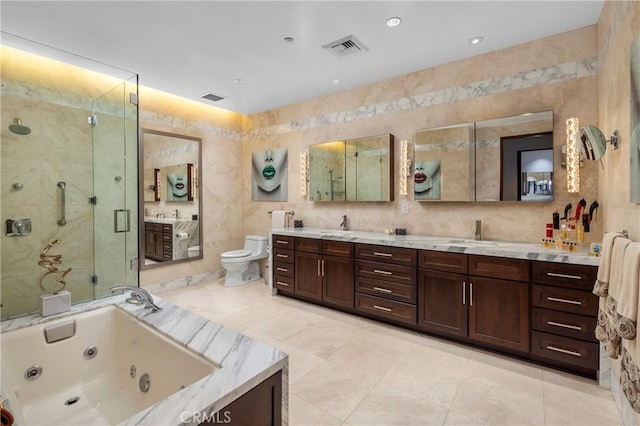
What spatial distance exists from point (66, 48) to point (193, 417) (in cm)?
368

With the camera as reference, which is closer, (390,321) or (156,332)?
(156,332)

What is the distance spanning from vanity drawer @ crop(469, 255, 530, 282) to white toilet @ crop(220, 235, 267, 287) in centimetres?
314

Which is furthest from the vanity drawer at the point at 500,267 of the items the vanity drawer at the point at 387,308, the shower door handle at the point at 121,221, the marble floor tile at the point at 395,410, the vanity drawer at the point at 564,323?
the shower door handle at the point at 121,221

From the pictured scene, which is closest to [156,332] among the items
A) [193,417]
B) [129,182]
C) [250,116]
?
[193,417]

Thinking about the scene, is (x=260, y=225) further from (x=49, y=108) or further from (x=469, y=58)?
(x=469, y=58)

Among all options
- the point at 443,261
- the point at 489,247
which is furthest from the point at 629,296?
the point at 443,261

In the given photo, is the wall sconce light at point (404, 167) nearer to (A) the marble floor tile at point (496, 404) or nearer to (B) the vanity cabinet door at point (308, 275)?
(B) the vanity cabinet door at point (308, 275)

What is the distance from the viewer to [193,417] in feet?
3.23

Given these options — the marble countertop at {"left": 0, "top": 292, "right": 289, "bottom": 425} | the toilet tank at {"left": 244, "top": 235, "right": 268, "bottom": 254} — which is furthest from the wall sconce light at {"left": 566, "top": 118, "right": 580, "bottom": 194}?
the toilet tank at {"left": 244, "top": 235, "right": 268, "bottom": 254}

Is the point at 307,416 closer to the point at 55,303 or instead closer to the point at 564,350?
the point at 55,303

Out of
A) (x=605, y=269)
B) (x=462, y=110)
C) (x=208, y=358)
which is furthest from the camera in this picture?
(x=462, y=110)

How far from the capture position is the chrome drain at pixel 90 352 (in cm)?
196

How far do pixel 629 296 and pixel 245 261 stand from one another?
4.07m

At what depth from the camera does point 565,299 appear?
2143 mm
